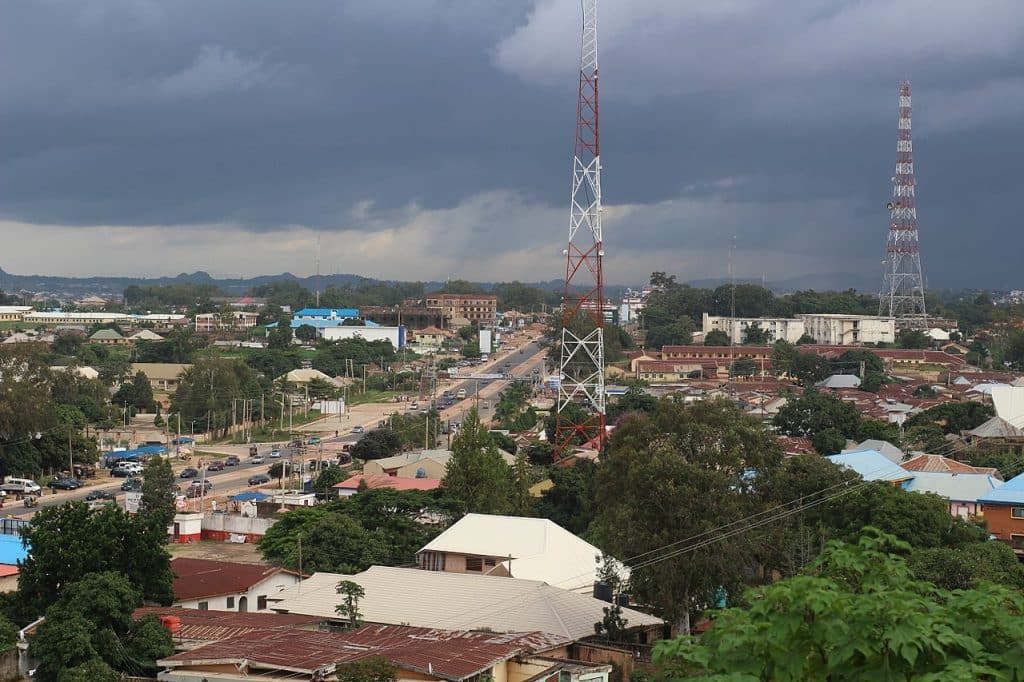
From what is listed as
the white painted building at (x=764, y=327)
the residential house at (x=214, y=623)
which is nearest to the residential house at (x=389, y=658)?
the residential house at (x=214, y=623)

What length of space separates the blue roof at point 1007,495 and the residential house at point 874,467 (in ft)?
8.09

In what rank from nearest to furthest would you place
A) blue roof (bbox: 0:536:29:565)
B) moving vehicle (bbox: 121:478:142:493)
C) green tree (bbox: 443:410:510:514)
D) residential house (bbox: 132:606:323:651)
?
1. residential house (bbox: 132:606:323:651)
2. blue roof (bbox: 0:536:29:565)
3. green tree (bbox: 443:410:510:514)
4. moving vehicle (bbox: 121:478:142:493)

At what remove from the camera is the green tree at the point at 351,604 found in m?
19.0

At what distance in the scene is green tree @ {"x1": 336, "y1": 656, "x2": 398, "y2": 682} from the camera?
13.7m

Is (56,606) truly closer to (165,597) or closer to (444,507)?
(165,597)

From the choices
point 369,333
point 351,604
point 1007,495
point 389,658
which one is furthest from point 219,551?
point 369,333

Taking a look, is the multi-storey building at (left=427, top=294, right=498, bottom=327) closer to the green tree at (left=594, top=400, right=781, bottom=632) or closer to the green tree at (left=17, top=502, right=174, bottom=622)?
the green tree at (left=594, top=400, right=781, bottom=632)

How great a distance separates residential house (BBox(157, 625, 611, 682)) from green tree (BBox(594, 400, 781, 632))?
3.12 meters

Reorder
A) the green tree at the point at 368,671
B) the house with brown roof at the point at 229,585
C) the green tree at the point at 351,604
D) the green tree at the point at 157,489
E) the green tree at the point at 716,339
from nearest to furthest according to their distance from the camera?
1. the green tree at the point at 368,671
2. the green tree at the point at 351,604
3. the house with brown roof at the point at 229,585
4. the green tree at the point at 157,489
5. the green tree at the point at 716,339

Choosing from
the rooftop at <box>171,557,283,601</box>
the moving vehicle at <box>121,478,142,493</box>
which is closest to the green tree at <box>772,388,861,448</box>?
the moving vehicle at <box>121,478,142,493</box>

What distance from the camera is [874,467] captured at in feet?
106

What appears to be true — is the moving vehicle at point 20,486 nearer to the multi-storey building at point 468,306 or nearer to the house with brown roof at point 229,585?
A: the house with brown roof at point 229,585

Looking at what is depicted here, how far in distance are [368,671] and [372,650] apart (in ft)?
5.25

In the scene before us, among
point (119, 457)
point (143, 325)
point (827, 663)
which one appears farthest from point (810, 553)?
point (143, 325)
